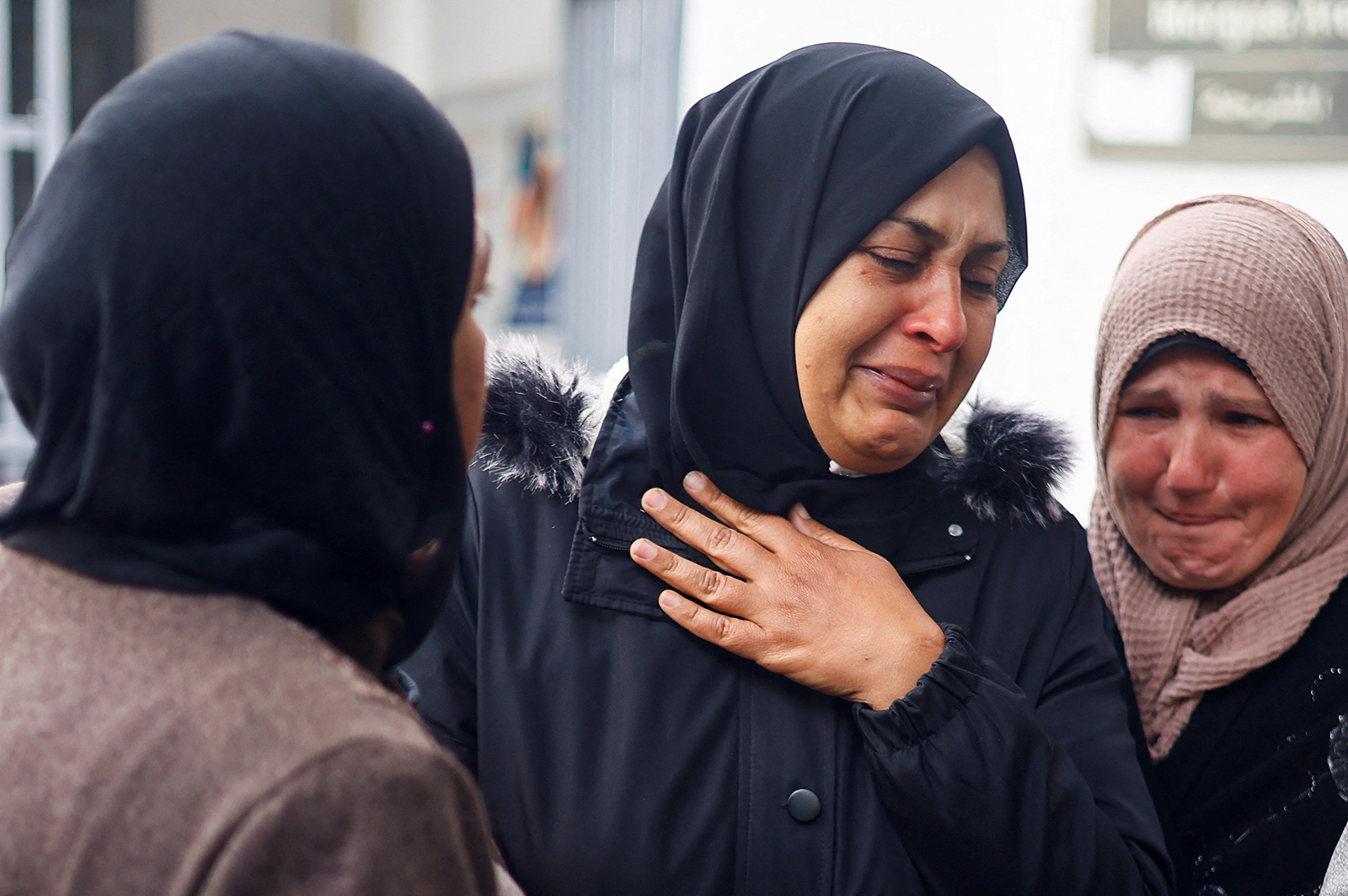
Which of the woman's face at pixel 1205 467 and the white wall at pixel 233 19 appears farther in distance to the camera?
the white wall at pixel 233 19

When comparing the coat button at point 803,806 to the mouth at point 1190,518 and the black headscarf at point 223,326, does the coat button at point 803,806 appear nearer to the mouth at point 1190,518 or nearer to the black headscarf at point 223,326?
the black headscarf at point 223,326

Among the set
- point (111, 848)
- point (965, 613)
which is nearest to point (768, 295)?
point (965, 613)

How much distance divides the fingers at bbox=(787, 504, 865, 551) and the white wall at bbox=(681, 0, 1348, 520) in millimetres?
1931

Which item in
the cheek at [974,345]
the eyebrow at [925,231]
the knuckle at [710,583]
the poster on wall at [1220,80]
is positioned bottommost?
the knuckle at [710,583]

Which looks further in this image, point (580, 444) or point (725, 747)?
point (580, 444)

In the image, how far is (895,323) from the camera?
1.48 meters

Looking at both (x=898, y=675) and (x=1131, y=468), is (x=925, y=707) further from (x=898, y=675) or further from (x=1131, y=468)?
(x=1131, y=468)

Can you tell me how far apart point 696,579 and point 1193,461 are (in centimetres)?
93

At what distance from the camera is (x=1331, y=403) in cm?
186

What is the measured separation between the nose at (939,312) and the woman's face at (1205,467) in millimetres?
595

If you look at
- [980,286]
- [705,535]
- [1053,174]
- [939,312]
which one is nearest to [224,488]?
[705,535]

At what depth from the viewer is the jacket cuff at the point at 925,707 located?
133cm

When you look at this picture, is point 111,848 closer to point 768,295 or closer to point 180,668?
point 180,668

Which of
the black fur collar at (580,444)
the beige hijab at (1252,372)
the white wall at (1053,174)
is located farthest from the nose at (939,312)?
the white wall at (1053,174)
